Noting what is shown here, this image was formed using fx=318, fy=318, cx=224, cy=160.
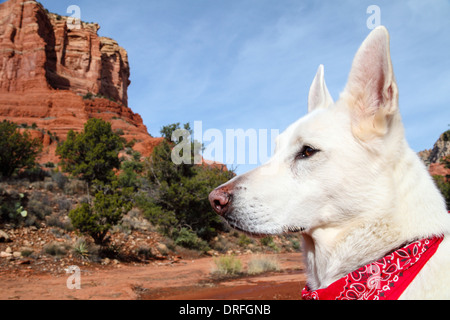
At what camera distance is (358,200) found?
6.54ft

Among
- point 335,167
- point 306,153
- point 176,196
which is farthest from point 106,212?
point 335,167

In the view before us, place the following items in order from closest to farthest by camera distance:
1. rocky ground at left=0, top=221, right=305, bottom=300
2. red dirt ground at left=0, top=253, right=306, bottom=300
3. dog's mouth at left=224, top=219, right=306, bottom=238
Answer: dog's mouth at left=224, top=219, right=306, bottom=238
red dirt ground at left=0, top=253, right=306, bottom=300
rocky ground at left=0, top=221, right=305, bottom=300

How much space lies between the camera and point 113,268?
42.0ft

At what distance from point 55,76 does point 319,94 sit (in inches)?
3188

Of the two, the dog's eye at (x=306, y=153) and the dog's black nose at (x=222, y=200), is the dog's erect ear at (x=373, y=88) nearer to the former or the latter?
the dog's eye at (x=306, y=153)

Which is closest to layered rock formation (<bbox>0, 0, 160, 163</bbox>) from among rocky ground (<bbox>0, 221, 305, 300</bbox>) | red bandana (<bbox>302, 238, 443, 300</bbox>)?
rocky ground (<bbox>0, 221, 305, 300</bbox>)

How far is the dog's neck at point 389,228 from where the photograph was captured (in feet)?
6.13

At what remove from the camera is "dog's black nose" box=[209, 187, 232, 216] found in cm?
214

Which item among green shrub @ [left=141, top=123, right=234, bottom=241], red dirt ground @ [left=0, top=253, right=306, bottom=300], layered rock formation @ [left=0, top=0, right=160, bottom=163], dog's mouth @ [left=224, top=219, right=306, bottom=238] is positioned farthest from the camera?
layered rock formation @ [left=0, top=0, right=160, bottom=163]

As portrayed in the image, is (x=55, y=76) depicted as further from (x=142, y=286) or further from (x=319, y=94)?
(x=319, y=94)

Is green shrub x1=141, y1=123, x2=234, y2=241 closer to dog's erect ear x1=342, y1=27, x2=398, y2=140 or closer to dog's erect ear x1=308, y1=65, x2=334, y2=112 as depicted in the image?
dog's erect ear x1=308, y1=65, x2=334, y2=112

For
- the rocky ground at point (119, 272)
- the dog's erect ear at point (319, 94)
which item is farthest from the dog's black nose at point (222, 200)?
the rocky ground at point (119, 272)

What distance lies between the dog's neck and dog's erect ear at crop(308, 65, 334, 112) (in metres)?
0.96

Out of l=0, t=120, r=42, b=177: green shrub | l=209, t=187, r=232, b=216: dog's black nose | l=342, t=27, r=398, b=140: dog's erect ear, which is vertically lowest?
l=209, t=187, r=232, b=216: dog's black nose
